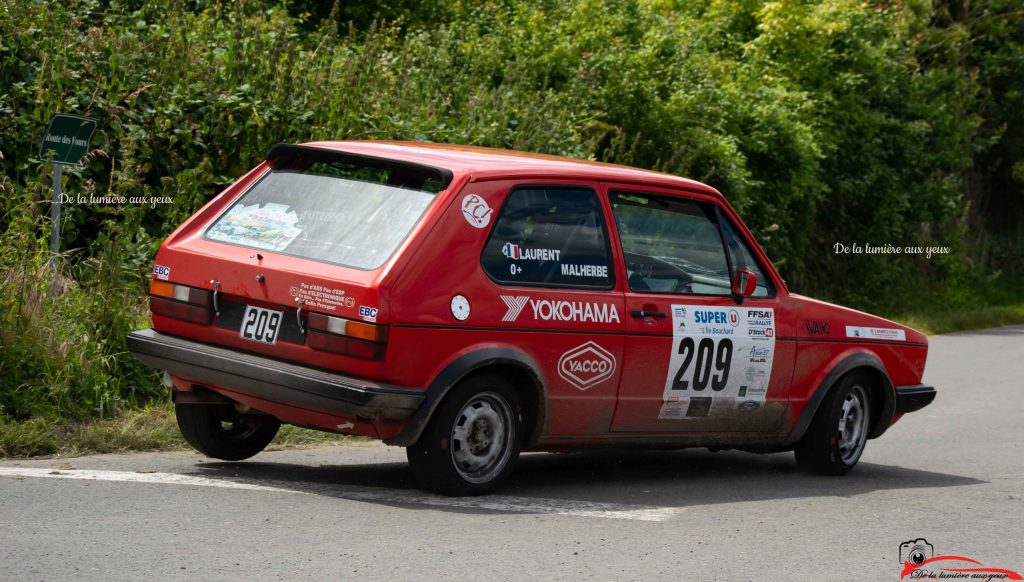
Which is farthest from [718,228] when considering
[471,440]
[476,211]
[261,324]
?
[261,324]

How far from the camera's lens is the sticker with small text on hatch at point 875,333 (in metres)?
8.69

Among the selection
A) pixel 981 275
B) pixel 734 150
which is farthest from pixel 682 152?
pixel 981 275

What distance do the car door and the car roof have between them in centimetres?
9

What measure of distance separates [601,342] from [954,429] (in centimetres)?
527

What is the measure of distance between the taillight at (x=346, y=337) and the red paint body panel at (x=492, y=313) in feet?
0.10

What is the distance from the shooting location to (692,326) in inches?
305

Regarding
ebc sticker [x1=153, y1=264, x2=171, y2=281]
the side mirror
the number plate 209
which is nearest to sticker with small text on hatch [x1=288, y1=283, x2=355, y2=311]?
the number plate 209

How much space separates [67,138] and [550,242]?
383 centimetres

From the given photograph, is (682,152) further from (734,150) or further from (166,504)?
(166,504)

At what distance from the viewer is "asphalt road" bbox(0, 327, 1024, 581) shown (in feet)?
17.9

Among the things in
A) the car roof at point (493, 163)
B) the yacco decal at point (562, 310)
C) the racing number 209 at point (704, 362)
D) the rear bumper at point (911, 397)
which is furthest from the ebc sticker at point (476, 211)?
the rear bumper at point (911, 397)

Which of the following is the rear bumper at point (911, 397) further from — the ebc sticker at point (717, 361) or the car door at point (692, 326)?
the ebc sticker at point (717, 361)

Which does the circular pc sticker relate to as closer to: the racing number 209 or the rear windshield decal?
the rear windshield decal

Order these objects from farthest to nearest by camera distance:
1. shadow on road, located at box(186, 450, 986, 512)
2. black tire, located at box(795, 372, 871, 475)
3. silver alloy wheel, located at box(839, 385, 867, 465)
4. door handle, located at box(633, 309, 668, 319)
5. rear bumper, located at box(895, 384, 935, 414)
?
rear bumper, located at box(895, 384, 935, 414) < silver alloy wheel, located at box(839, 385, 867, 465) < black tire, located at box(795, 372, 871, 475) < door handle, located at box(633, 309, 668, 319) < shadow on road, located at box(186, 450, 986, 512)
